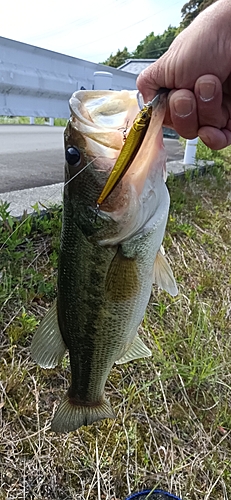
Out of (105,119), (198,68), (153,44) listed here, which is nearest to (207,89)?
(198,68)

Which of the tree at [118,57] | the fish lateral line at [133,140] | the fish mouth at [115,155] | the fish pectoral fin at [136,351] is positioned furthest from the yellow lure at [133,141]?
the tree at [118,57]

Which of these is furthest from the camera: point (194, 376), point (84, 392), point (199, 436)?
point (194, 376)

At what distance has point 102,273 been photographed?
4.78 feet

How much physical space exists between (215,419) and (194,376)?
0.82 ft

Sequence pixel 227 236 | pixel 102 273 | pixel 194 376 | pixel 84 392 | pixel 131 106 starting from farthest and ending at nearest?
1. pixel 227 236
2. pixel 194 376
3. pixel 84 392
4. pixel 102 273
5. pixel 131 106

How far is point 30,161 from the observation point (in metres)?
5.34

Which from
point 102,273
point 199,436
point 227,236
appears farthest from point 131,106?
point 227,236

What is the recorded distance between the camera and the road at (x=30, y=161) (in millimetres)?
4195

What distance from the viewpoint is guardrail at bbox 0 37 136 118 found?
10.0ft

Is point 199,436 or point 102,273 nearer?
point 102,273

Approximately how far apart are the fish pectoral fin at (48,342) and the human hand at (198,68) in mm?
817

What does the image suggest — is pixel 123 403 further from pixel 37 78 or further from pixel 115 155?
pixel 37 78

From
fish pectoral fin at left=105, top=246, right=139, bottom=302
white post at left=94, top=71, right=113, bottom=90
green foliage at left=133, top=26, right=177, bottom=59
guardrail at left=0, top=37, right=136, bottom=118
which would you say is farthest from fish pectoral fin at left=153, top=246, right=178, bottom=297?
green foliage at left=133, top=26, right=177, bottom=59

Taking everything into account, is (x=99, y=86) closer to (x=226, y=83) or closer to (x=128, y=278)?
(x=226, y=83)
